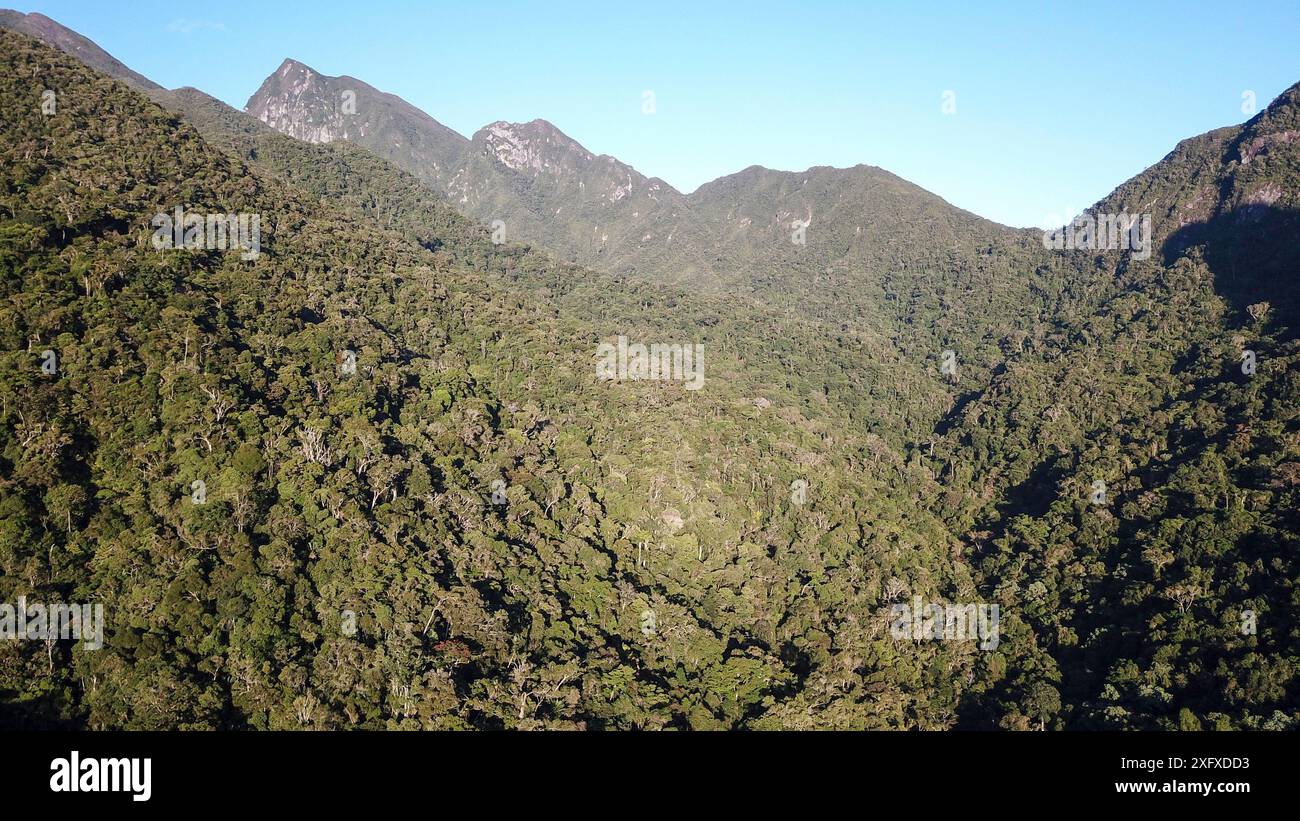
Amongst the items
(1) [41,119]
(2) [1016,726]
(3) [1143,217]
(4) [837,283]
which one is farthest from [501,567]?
(4) [837,283]

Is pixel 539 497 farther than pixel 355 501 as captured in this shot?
Yes

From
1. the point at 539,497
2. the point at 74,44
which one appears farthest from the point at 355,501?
the point at 74,44

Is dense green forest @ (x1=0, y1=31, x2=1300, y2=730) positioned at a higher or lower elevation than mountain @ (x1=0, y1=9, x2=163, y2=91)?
lower

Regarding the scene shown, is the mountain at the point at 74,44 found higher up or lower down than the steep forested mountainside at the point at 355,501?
higher up

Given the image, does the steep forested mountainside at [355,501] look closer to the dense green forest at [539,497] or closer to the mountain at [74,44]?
the dense green forest at [539,497]

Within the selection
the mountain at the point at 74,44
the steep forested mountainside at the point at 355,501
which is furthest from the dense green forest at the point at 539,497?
the mountain at the point at 74,44

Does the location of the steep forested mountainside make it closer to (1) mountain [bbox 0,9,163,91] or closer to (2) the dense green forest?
(2) the dense green forest

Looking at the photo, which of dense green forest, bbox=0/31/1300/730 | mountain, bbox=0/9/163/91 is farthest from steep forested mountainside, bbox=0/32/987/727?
mountain, bbox=0/9/163/91

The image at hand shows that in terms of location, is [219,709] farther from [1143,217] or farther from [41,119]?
[1143,217]

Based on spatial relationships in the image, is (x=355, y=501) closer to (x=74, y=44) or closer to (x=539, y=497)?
(x=539, y=497)
